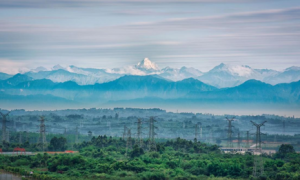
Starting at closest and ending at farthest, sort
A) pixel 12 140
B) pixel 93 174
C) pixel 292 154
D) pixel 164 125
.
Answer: pixel 93 174, pixel 292 154, pixel 12 140, pixel 164 125

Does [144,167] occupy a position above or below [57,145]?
below

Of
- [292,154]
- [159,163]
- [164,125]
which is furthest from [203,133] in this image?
[159,163]

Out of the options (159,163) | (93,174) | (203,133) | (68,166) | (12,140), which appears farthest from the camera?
(203,133)

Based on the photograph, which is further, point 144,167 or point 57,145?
point 57,145

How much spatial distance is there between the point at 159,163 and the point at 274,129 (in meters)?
136

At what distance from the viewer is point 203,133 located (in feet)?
563

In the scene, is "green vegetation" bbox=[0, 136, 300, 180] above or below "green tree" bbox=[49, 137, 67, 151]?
below

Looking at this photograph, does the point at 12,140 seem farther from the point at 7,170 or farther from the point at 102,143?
the point at 7,170

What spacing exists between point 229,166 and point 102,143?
3821 centimetres

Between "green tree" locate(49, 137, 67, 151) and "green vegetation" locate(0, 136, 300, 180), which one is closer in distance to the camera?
"green vegetation" locate(0, 136, 300, 180)

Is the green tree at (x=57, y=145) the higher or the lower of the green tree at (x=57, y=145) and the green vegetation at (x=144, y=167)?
the higher

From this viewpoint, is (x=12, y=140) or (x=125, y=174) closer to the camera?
(x=125, y=174)

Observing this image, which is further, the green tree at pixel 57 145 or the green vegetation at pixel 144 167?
the green tree at pixel 57 145

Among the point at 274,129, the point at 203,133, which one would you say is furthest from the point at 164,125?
A: the point at 274,129
